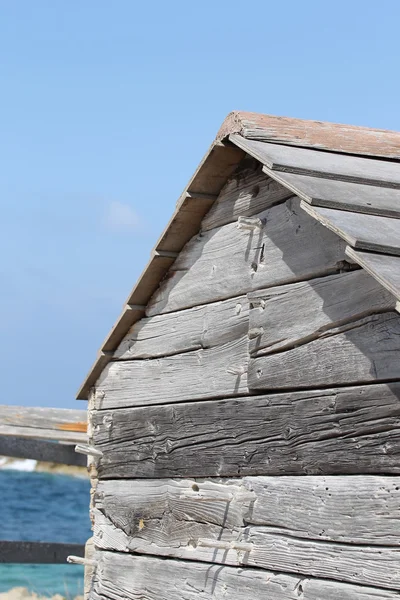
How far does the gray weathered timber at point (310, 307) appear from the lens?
3637mm

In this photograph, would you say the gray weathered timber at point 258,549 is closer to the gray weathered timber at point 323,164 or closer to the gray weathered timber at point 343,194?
the gray weathered timber at point 343,194

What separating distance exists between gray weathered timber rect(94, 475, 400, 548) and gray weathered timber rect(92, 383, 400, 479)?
50mm

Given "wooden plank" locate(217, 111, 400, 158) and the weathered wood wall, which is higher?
"wooden plank" locate(217, 111, 400, 158)

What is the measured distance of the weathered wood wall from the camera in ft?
11.9

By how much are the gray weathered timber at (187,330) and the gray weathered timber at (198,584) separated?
40.0 inches

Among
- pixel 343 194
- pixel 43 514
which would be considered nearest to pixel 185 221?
pixel 343 194

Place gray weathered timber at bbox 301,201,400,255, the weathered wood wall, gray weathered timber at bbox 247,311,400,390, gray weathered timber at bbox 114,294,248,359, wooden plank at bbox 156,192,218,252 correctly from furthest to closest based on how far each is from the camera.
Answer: wooden plank at bbox 156,192,218,252, gray weathered timber at bbox 114,294,248,359, the weathered wood wall, gray weathered timber at bbox 247,311,400,390, gray weathered timber at bbox 301,201,400,255

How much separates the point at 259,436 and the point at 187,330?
842 mm

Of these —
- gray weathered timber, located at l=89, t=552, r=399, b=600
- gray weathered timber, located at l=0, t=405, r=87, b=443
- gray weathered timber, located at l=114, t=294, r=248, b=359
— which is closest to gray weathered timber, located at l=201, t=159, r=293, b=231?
gray weathered timber, located at l=114, t=294, r=248, b=359

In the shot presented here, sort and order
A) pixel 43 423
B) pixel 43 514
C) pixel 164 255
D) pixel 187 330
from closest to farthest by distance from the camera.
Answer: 1. pixel 187 330
2. pixel 164 255
3. pixel 43 423
4. pixel 43 514

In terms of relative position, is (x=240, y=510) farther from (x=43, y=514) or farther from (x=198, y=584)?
(x=43, y=514)

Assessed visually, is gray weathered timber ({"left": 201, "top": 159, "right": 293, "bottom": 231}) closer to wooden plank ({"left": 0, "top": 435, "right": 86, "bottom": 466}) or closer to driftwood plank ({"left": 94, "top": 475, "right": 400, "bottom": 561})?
driftwood plank ({"left": 94, "top": 475, "right": 400, "bottom": 561})

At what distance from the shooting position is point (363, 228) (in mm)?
3342

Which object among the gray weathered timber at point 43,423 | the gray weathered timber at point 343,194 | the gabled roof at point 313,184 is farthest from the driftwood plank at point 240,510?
the gray weathered timber at point 43,423
